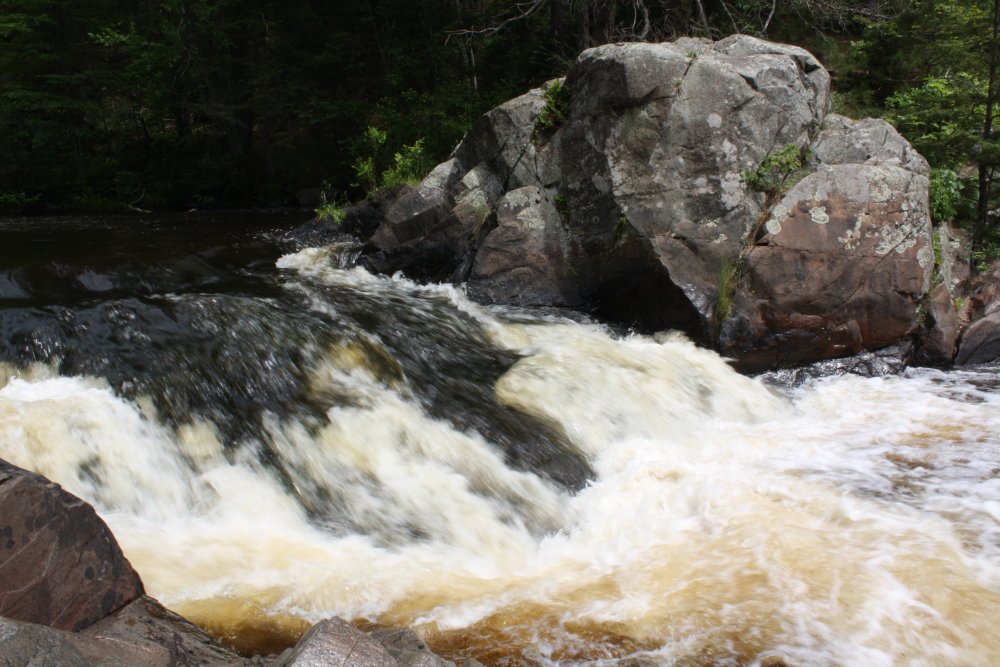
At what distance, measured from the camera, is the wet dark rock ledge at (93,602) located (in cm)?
243

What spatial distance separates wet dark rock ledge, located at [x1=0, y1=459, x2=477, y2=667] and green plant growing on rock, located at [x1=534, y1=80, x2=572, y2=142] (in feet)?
23.4

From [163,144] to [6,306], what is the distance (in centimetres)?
1656

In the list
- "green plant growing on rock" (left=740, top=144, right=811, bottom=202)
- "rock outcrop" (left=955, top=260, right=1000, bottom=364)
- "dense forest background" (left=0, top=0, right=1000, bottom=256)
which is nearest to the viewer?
"rock outcrop" (left=955, top=260, right=1000, bottom=364)

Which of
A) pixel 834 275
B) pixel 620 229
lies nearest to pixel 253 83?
pixel 620 229

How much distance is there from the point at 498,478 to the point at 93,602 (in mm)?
2649

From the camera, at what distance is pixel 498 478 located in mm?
4996

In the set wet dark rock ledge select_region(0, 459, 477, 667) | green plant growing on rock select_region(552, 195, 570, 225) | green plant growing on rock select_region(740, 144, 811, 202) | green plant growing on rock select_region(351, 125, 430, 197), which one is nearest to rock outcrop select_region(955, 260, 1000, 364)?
green plant growing on rock select_region(740, 144, 811, 202)

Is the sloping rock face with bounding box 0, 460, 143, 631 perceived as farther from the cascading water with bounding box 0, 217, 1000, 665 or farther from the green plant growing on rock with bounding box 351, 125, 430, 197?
the green plant growing on rock with bounding box 351, 125, 430, 197

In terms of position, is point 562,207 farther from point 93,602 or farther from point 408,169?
point 93,602

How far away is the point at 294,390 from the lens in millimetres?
5402

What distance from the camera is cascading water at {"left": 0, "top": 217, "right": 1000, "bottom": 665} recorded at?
351cm

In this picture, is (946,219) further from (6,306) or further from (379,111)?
(379,111)

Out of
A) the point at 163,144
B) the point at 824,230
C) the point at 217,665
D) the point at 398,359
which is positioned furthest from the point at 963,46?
the point at 163,144

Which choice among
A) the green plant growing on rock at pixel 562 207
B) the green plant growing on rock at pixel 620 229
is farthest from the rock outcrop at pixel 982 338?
the green plant growing on rock at pixel 562 207
